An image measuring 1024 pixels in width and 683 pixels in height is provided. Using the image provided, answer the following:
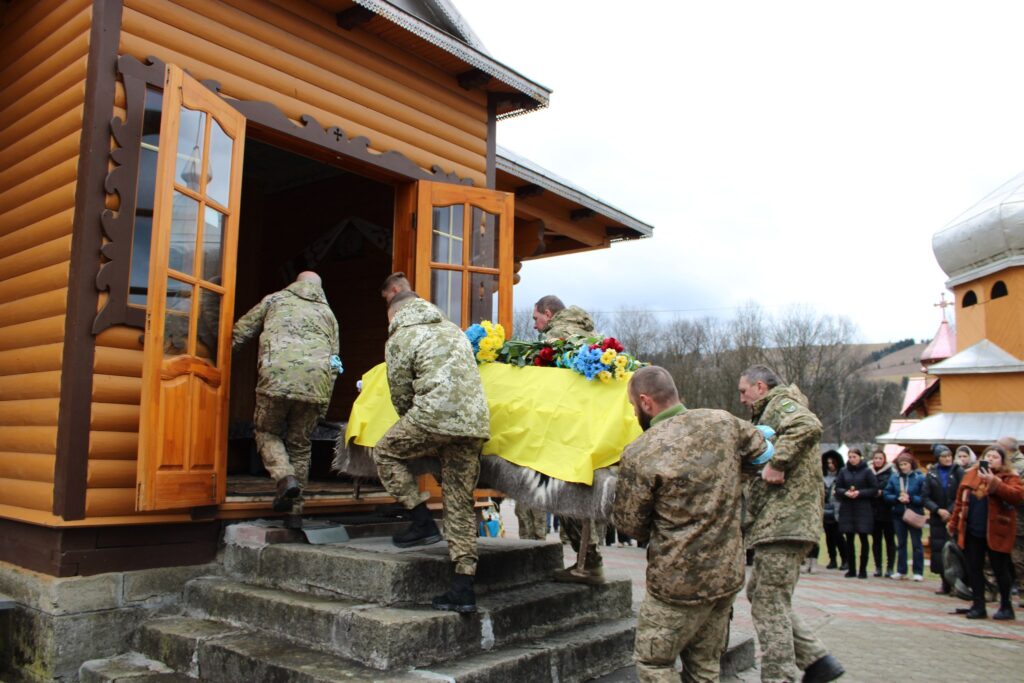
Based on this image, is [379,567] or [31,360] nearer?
[379,567]

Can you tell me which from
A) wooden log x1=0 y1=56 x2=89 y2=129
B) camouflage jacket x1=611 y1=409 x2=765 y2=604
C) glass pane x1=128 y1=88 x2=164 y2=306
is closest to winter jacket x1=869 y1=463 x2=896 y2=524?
camouflage jacket x1=611 y1=409 x2=765 y2=604

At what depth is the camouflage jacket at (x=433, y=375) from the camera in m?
4.61

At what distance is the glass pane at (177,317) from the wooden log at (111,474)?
2.57ft

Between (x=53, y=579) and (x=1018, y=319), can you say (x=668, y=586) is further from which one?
(x=1018, y=319)

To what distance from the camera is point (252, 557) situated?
5.32 metres

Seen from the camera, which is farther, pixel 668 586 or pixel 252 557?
pixel 252 557

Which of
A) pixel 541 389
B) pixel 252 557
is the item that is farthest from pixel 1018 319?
pixel 252 557

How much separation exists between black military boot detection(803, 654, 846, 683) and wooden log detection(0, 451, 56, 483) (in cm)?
489

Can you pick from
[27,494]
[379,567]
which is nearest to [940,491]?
[379,567]

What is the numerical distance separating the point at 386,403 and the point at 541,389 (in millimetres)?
1185

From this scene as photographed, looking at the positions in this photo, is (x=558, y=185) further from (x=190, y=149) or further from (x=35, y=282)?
(x=35, y=282)

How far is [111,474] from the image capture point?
5074mm

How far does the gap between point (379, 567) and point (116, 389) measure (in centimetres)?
212

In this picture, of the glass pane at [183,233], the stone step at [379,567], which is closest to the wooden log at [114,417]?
the glass pane at [183,233]
